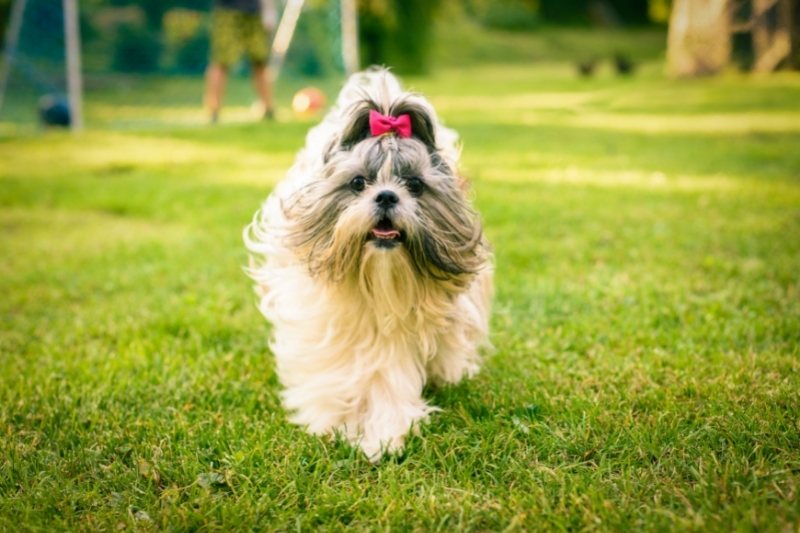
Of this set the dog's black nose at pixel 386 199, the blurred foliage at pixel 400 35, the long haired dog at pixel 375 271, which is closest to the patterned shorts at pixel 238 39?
the long haired dog at pixel 375 271

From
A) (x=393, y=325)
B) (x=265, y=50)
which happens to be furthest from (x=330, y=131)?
(x=265, y=50)

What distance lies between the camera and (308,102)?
547 inches

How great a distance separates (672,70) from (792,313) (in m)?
18.8

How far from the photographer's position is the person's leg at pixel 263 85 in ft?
39.2

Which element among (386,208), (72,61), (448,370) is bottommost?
(448,370)

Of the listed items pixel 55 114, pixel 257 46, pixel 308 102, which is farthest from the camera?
pixel 308 102

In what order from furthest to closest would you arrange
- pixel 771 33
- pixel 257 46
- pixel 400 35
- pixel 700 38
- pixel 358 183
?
1. pixel 400 35
2. pixel 700 38
3. pixel 771 33
4. pixel 257 46
5. pixel 358 183

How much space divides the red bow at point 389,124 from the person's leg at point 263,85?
953cm

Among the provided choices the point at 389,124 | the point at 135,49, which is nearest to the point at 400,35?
the point at 135,49

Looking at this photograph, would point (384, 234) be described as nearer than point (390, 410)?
Yes

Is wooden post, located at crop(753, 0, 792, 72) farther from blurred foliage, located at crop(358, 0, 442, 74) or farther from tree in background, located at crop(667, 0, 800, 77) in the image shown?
blurred foliage, located at crop(358, 0, 442, 74)

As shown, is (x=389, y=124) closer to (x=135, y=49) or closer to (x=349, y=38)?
(x=135, y=49)

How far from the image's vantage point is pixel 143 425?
309 centimetres

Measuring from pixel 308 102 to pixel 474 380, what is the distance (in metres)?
11.2
